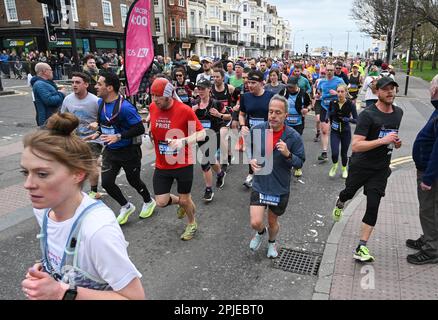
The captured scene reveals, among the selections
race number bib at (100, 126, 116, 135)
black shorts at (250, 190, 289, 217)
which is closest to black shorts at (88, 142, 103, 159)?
race number bib at (100, 126, 116, 135)

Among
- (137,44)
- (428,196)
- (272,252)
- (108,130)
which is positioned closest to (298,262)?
(272,252)

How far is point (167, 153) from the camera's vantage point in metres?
4.33

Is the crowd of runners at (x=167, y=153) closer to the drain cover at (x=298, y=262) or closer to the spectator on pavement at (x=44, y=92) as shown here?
the spectator on pavement at (x=44, y=92)

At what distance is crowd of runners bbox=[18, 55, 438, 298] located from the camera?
5.02 ft

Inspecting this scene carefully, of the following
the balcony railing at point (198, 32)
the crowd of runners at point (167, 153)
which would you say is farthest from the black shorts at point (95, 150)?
the balcony railing at point (198, 32)

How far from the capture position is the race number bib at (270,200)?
3.82 m

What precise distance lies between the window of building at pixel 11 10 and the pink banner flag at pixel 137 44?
29476 mm

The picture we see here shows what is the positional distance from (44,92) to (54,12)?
9.50 feet

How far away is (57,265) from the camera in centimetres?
167

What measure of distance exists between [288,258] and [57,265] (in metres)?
3.01

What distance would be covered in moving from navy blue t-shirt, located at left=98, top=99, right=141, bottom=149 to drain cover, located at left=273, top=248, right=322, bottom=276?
2.49m

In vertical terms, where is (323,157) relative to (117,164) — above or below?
below

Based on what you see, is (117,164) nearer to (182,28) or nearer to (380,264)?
(380,264)
